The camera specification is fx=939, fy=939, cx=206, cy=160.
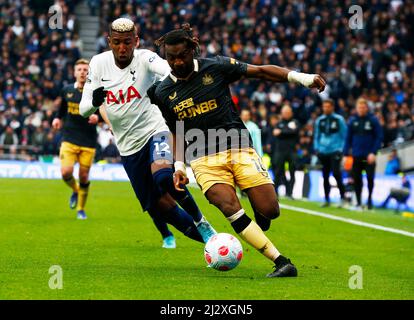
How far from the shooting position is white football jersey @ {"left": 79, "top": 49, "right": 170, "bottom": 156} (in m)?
10.8

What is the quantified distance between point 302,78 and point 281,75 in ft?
0.84

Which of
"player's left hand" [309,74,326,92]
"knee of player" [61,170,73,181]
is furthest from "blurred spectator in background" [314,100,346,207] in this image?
"player's left hand" [309,74,326,92]

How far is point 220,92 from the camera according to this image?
9367 mm

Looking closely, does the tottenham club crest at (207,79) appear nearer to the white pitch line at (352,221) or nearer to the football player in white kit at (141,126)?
the football player in white kit at (141,126)

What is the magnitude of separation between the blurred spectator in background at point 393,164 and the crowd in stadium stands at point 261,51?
11.4 feet

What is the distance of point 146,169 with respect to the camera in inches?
433

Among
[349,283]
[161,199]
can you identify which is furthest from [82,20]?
[349,283]

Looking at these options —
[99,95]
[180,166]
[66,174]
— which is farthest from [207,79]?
[66,174]

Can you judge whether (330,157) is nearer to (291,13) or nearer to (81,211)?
(81,211)

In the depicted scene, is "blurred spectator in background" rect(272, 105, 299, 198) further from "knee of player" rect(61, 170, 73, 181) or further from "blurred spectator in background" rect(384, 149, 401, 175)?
"knee of player" rect(61, 170, 73, 181)

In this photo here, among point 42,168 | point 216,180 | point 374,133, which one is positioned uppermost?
point 216,180

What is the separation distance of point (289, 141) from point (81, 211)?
848cm

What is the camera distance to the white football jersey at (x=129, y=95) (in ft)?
35.6
